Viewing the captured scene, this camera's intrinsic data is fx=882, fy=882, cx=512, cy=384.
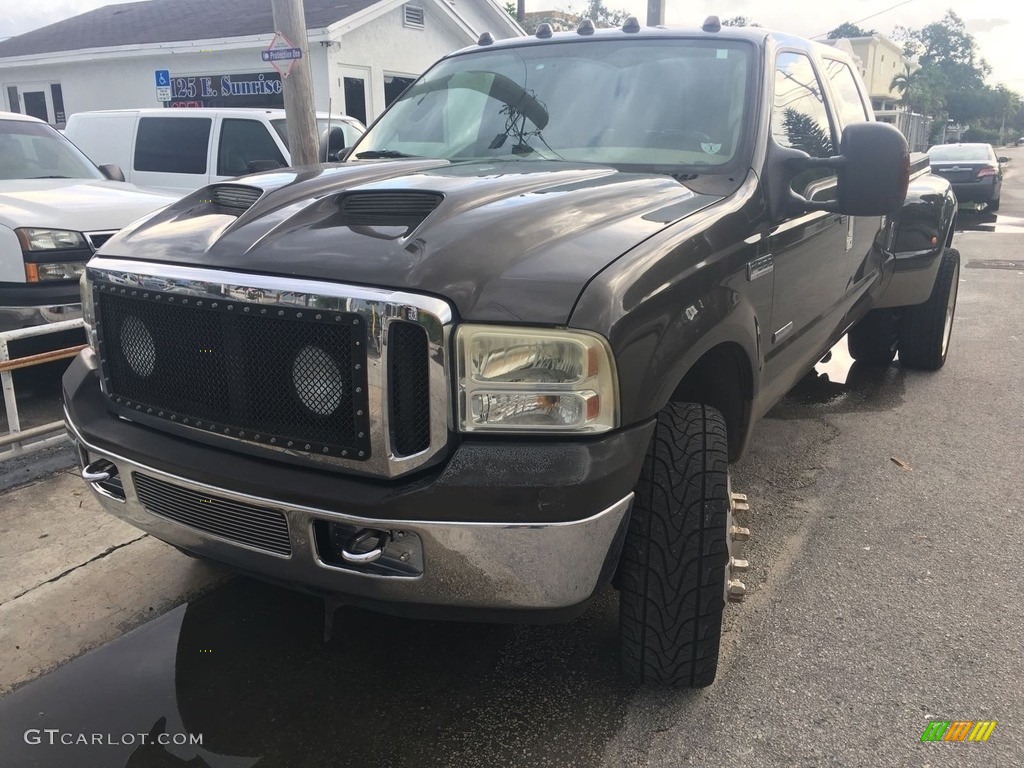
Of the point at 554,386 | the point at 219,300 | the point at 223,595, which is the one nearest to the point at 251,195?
the point at 219,300

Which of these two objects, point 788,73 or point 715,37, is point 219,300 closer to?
point 715,37

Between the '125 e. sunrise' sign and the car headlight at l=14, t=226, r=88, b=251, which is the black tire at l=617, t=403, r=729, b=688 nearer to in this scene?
the car headlight at l=14, t=226, r=88, b=251

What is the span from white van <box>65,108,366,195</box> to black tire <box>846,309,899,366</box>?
229 inches

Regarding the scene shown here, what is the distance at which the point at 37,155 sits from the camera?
6.64m

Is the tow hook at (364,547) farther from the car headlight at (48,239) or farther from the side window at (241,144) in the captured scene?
the side window at (241,144)

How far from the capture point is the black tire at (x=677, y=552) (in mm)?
2319

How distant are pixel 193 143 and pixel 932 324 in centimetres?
737

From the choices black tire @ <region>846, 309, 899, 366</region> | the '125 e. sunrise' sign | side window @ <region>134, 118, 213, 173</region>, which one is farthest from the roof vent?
the '125 e. sunrise' sign

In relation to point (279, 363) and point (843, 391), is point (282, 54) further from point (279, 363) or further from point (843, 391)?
point (279, 363)

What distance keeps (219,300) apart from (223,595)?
4.62ft

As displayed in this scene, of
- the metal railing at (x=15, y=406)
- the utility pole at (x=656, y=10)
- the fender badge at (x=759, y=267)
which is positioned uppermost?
the utility pole at (x=656, y=10)

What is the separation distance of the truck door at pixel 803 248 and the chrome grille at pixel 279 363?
152 centimetres

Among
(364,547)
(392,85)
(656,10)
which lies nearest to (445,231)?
(364,547)

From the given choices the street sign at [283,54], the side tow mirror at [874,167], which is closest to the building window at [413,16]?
the street sign at [283,54]
